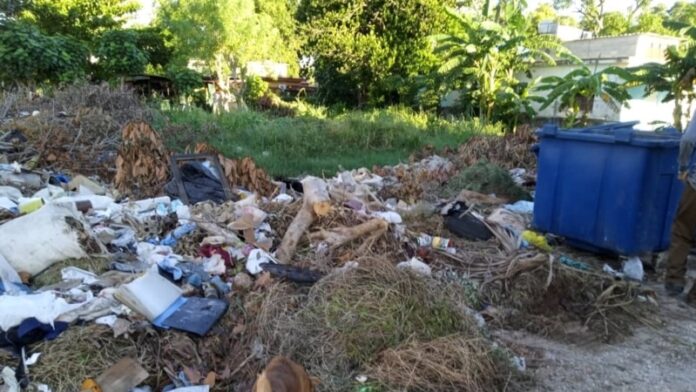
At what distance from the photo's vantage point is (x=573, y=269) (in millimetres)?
4242

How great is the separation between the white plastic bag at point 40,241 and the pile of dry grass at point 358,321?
170 cm

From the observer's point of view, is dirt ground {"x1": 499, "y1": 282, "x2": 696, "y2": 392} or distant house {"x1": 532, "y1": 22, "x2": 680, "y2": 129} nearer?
dirt ground {"x1": 499, "y1": 282, "x2": 696, "y2": 392}

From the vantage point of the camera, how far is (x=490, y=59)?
15.6 m

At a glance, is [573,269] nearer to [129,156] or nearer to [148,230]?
[148,230]

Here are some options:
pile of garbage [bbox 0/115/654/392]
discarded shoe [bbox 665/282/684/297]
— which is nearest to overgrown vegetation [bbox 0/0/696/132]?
discarded shoe [bbox 665/282/684/297]

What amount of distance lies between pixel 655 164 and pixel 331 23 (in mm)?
14560

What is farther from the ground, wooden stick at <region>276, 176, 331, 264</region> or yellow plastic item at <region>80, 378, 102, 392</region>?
wooden stick at <region>276, 176, 331, 264</region>

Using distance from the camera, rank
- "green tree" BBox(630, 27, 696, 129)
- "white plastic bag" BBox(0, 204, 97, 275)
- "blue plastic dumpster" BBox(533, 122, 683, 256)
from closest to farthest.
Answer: "white plastic bag" BBox(0, 204, 97, 275) → "blue plastic dumpster" BBox(533, 122, 683, 256) → "green tree" BBox(630, 27, 696, 129)

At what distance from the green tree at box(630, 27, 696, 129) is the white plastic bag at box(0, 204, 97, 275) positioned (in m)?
10.2

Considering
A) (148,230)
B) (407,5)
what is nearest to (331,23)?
(407,5)

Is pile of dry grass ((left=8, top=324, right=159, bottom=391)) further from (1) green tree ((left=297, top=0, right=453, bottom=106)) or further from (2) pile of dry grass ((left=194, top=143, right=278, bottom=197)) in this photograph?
(1) green tree ((left=297, top=0, right=453, bottom=106))

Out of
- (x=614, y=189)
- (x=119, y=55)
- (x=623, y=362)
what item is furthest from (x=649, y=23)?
(x=623, y=362)

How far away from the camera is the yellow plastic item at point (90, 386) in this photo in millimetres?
2775

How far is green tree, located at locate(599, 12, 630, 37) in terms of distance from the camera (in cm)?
3606
